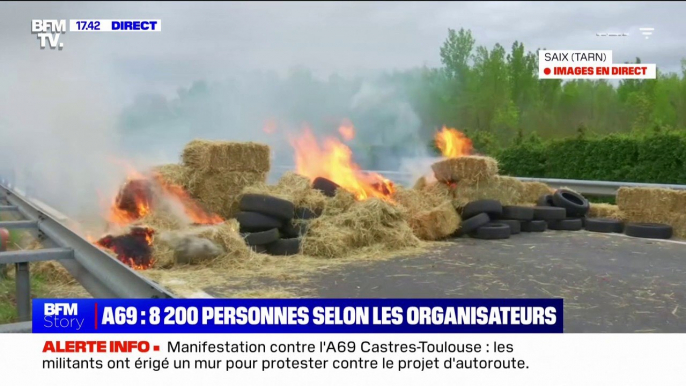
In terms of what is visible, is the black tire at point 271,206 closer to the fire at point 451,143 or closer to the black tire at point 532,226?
the black tire at point 532,226

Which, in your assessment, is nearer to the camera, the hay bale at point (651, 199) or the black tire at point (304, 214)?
the black tire at point (304, 214)

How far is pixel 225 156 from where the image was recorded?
36.3 feet

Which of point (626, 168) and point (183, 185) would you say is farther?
point (626, 168)

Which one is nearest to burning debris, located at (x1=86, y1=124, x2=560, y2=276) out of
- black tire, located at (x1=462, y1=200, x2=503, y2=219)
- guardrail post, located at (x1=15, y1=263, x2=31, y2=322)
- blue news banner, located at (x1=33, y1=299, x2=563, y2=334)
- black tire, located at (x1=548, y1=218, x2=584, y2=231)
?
black tire, located at (x1=462, y1=200, x2=503, y2=219)

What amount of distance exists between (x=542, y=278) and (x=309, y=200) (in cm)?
415

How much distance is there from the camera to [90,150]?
1375cm

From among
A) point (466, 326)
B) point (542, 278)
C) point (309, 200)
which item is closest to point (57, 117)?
point (309, 200)

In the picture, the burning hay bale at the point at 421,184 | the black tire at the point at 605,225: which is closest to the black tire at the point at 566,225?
the black tire at the point at 605,225

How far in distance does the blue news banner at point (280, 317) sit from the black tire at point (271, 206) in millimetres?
4621

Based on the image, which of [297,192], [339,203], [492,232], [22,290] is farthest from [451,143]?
[22,290]

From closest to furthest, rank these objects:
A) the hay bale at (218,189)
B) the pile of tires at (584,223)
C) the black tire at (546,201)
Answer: the hay bale at (218,189)
the pile of tires at (584,223)
the black tire at (546,201)

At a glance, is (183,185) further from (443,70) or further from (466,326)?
(443,70)

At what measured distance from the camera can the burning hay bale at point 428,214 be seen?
11195mm

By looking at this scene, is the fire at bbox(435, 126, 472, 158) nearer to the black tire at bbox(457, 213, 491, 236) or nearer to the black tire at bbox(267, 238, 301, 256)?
the black tire at bbox(457, 213, 491, 236)
